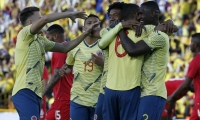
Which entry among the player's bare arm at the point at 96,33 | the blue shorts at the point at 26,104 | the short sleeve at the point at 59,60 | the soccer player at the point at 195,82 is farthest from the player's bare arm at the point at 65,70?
the blue shorts at the point at 26,104

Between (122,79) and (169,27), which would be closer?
(122,79)

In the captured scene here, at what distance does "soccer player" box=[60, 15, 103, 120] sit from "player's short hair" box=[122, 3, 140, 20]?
2076mm

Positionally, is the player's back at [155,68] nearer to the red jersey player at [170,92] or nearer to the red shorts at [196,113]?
the red shorts at [196,113]

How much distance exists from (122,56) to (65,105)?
3.81m

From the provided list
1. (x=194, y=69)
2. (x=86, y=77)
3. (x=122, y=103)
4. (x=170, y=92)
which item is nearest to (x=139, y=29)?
(x=122, y=103)

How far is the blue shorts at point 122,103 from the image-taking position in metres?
7.75

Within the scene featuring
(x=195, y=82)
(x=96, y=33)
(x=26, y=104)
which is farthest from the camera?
(x=195, y=82)

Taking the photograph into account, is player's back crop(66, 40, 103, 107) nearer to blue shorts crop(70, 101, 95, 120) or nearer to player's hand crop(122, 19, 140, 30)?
blue shorts crop(70, 101, 95, 120)

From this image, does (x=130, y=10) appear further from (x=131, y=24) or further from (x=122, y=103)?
(x=122, y=103)

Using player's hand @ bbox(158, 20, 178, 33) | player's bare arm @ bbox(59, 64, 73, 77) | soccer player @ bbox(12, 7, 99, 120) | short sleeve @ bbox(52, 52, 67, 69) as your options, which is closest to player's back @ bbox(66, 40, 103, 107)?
player's bare arm @ bbox(59, 64, 73, 77)

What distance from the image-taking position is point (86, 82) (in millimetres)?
10016

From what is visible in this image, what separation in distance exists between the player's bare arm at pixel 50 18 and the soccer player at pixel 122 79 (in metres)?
0.67

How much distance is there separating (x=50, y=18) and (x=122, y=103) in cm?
155

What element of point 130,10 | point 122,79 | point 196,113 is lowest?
point 196,113
